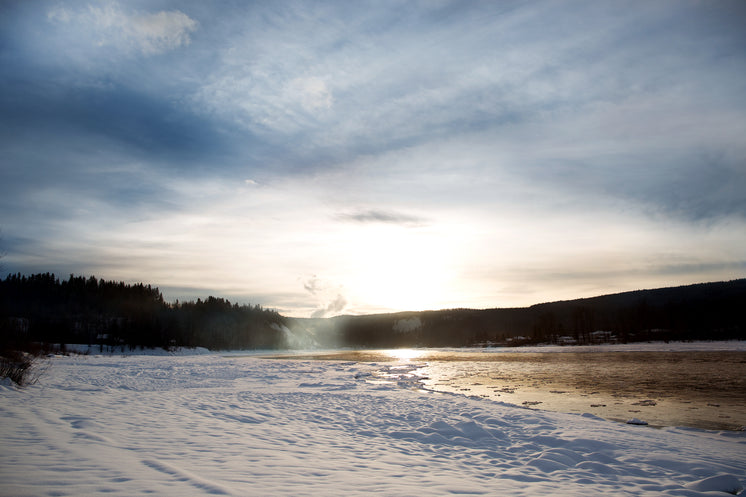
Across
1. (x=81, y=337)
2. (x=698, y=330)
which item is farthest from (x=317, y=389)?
(x=698, y=330)

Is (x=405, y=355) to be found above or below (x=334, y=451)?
below

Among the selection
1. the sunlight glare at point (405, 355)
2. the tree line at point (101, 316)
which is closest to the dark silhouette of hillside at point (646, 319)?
the sunlight glare at point (405, 355)

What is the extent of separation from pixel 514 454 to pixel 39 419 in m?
12.2

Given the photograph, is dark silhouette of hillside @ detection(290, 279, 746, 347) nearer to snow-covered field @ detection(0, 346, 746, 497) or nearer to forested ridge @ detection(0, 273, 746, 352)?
forested ridge @ detection(0, 273, 746, 352)

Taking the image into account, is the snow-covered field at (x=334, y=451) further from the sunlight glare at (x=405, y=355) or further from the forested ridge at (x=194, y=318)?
the forested ridge at (x=194, y=318)

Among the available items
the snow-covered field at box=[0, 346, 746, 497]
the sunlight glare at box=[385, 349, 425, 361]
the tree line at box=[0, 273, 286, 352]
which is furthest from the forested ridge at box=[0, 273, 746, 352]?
the snow-covered field at box=[0, 346, 746, 497]

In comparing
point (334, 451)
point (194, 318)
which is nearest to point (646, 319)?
point (334, 451)

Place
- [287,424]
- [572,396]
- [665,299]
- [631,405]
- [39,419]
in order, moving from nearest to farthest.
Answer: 1. [39,419]
2. [287,424]
3. [631,405]
4. [572,396]
5. [665,299]

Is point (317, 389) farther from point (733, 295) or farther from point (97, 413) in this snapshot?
point (733, 295)

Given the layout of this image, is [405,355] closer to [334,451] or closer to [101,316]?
[334,451]

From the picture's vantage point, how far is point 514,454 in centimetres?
1000

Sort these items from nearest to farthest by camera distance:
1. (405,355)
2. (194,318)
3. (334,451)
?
(334,451) < (405,355) < (194,318)

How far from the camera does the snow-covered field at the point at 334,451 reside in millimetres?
6301

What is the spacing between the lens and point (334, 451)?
9.33m
